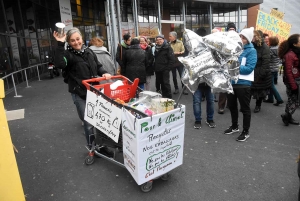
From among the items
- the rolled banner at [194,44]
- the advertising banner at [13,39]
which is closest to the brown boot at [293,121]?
the rolled banner at [194,44]

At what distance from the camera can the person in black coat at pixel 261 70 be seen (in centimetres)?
473

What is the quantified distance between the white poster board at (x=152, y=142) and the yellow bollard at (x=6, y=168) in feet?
3.66

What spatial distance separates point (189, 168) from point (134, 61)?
3.03 metres

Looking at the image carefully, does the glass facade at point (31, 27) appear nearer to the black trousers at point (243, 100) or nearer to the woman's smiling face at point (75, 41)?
the woman's smiling face at point (75, 41)

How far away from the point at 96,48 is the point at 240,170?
11.4 ft

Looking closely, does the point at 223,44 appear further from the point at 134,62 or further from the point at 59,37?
the point at 134,62

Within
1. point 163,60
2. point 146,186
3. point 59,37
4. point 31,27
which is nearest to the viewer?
point 146,186

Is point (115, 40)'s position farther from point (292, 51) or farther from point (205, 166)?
point (205, 166)

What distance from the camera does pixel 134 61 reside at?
5691 millimetres

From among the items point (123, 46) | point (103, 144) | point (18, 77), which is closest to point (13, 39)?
point (18, 77)

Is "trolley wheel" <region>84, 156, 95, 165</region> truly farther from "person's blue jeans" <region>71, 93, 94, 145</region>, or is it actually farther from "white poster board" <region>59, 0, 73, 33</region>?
"white poster board" <region>59, 0, 73, 33</region>

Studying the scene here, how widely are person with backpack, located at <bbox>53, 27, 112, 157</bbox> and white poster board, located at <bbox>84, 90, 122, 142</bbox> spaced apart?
0.82ft

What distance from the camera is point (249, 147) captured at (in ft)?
13.1

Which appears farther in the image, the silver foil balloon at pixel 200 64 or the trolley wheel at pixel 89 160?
the trolley wheel at pixel 89 160
